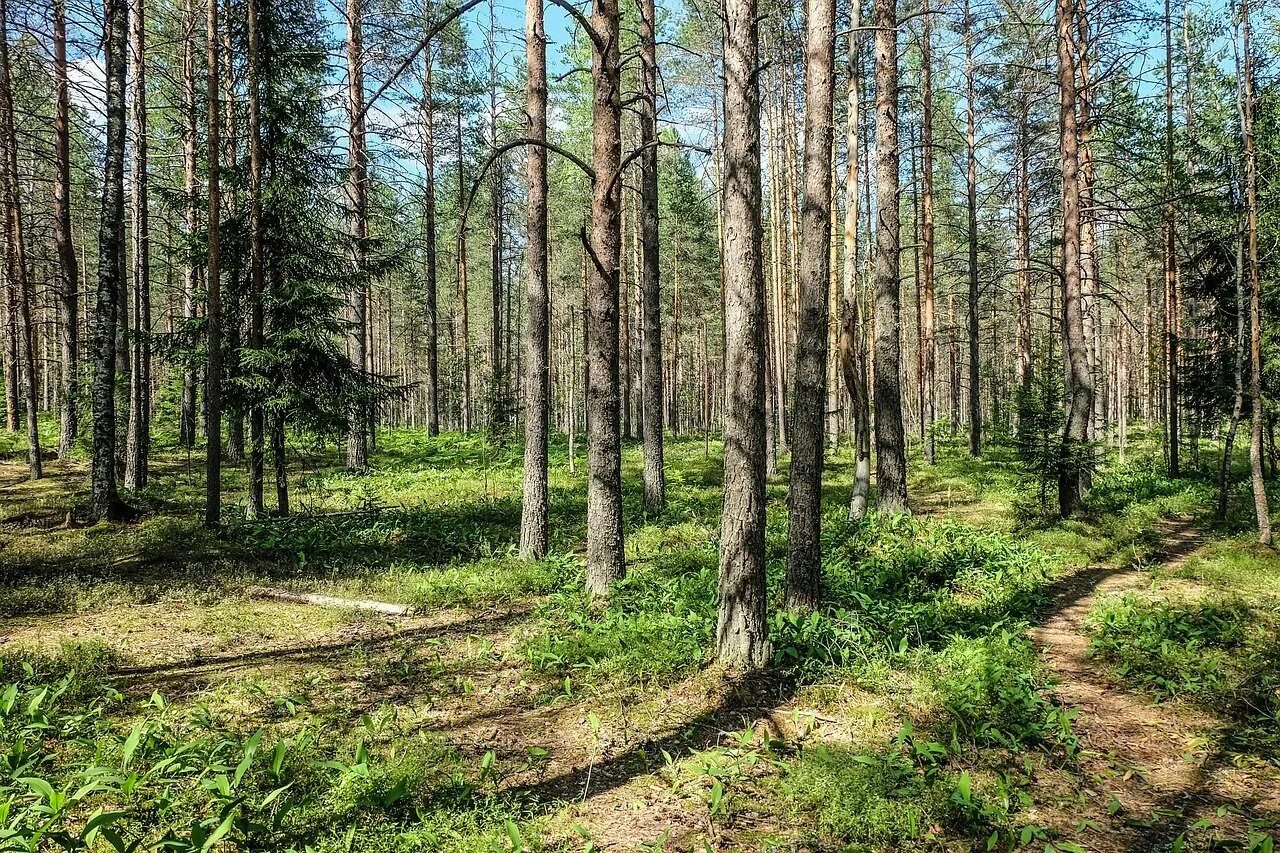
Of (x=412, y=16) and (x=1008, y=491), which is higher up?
(x=412, y=16)

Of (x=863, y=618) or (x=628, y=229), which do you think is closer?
(x=863, y=618)

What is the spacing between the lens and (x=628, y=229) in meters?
26.7

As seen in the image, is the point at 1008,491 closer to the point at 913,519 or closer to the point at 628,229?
the point at 913,519

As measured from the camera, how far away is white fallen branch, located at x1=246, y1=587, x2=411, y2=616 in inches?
304

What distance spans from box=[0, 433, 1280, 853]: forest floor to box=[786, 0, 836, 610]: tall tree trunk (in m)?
0.61

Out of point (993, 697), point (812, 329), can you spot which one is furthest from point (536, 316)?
point (993, 697)

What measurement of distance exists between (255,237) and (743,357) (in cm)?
977

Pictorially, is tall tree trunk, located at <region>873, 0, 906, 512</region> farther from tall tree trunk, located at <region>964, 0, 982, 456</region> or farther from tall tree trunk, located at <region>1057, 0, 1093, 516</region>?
tall tree trunk, located at <region>964, 0, 982, 456</region>

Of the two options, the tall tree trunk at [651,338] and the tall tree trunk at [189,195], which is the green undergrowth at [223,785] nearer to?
the tall tree trunk at [651,338]

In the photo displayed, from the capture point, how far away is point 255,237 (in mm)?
11211

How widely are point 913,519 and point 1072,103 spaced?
26.2ft

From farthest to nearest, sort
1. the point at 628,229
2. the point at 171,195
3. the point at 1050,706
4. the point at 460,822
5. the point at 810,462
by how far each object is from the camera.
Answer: the point at 628,229 → the point at 171,195 → the point at 810,462 → the point at 1050,706 → the point at 460,822

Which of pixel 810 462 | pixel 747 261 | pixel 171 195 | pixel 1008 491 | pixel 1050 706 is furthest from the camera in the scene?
pixel 1008 491

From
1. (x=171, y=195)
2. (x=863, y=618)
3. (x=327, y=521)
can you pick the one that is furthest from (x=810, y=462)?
(x=171, y=195)
